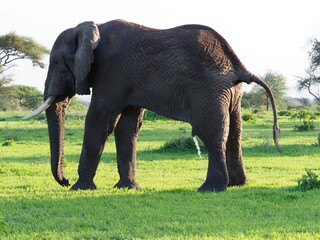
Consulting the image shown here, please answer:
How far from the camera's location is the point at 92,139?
31.2 ft

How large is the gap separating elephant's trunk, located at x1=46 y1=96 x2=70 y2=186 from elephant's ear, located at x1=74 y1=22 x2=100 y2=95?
647 millimetres

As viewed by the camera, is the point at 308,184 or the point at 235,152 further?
the point at 235,152

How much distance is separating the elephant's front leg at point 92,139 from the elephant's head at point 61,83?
0.42 metres

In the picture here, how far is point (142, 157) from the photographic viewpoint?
51.2 feet

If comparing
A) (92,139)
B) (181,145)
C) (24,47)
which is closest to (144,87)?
(92,139)

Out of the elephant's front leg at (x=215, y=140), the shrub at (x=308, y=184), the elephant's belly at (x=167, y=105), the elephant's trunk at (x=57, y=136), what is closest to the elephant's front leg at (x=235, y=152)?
the elephant's front leg at (x=215, y=140)

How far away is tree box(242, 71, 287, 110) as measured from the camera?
59.6m

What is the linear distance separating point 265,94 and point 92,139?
163ft

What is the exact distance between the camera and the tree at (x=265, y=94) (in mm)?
59594

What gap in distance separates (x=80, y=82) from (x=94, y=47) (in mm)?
614

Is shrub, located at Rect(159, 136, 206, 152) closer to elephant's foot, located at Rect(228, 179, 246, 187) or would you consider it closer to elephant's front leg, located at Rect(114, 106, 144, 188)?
elephant's front leg, located at Rect(114, 106, 144, 188)

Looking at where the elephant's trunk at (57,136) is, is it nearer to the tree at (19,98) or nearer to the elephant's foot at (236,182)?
the elephant's foot at (236,182)

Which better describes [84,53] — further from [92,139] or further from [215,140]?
[215,140]

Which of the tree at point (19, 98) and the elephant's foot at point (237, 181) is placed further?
the tree at point (19, 98)
